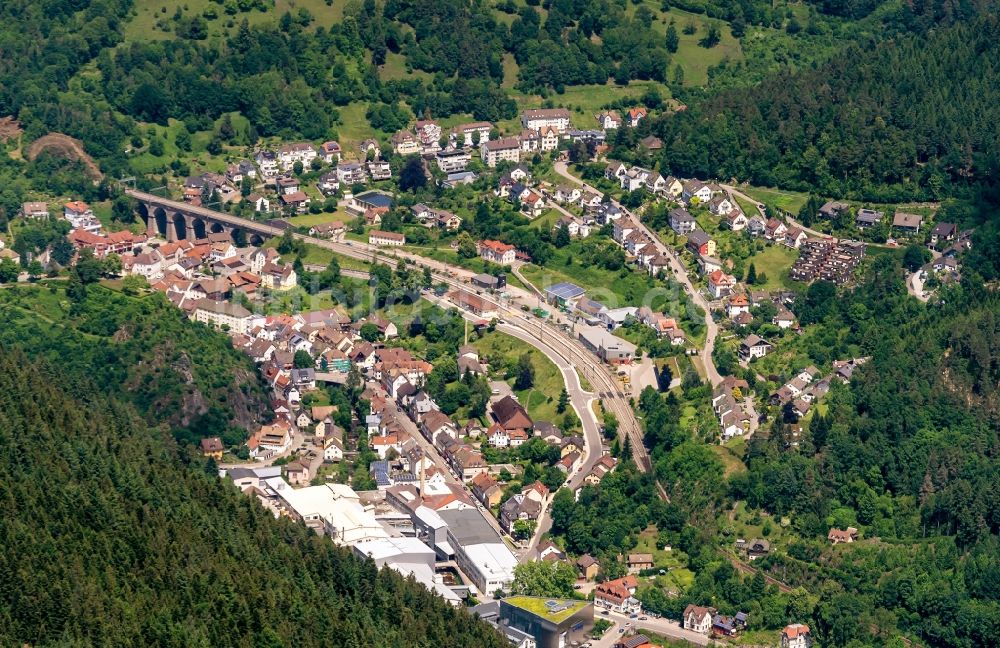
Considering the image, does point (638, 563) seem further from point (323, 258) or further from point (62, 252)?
point (62, 252)

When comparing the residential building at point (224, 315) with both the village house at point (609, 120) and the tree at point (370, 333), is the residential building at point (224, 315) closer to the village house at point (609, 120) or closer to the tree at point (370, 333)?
the tree at point (370, 333)

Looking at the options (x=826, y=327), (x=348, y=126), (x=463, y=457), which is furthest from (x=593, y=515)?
(x=348, y=126)

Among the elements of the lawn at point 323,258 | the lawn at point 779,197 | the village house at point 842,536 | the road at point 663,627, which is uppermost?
the lawn at point 779,197

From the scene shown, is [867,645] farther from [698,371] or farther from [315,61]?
[315,61]

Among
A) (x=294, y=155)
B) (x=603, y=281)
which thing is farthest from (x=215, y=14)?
(x=603, y=281)

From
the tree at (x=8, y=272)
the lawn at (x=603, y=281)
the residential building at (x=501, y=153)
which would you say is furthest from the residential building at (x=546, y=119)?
the tree at (x=8, y=272)
